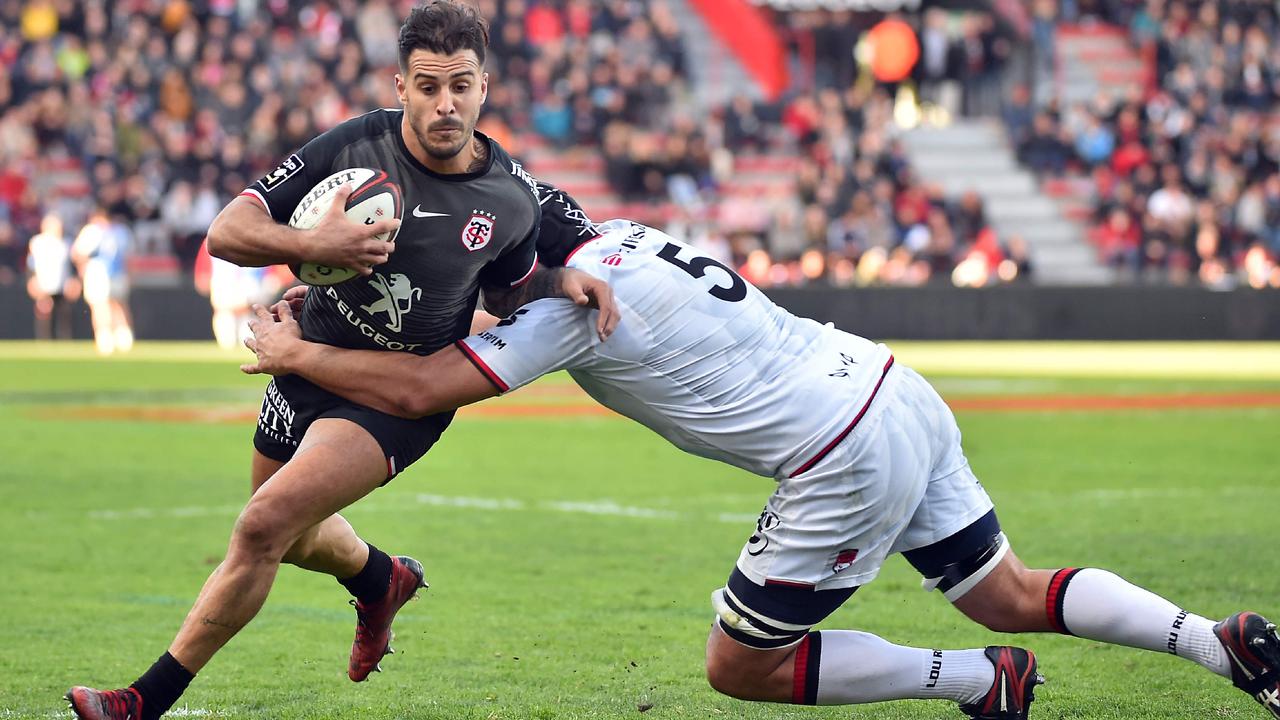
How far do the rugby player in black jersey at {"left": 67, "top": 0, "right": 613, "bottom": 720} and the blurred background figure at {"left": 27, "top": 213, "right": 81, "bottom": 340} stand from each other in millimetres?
22867

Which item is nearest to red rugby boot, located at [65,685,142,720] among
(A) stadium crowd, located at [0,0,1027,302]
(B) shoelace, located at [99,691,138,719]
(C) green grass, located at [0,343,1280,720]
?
(B) shoelace, located at [99,691,138,719]

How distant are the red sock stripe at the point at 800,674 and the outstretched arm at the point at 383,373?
115 cm

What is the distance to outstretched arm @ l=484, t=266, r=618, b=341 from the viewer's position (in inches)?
188

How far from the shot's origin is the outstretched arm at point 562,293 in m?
4.79

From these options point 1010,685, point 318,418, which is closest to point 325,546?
point 318,418

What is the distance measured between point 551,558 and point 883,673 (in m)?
3.79

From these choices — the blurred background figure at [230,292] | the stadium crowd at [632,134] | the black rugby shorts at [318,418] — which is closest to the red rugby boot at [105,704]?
the black rugby shorts at [318,418]

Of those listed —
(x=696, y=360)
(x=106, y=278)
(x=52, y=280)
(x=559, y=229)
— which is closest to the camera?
(x=696, y=360)

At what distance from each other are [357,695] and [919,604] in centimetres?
270

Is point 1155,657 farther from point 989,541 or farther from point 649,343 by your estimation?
point 649,343

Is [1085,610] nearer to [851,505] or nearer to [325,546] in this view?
[851,505]

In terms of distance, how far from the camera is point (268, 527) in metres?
5.04

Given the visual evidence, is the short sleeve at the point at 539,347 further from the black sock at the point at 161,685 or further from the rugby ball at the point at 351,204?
the black sock at the point at 161,685

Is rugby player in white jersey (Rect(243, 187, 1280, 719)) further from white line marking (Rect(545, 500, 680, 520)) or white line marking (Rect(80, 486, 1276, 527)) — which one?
white line marking (Rect(545, 500, 680, 520))
